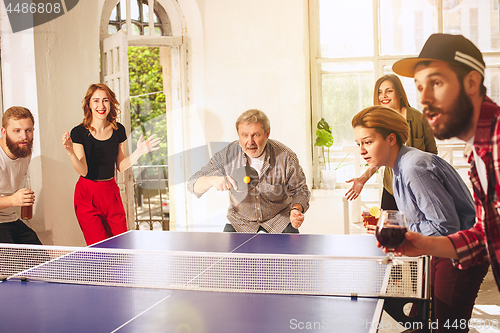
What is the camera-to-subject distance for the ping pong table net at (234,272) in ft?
5.96

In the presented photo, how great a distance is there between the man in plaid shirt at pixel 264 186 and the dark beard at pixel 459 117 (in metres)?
2.14

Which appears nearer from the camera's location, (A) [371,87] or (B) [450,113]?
(B) [450,113]

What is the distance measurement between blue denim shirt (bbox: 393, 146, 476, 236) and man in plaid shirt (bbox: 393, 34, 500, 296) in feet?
1.59

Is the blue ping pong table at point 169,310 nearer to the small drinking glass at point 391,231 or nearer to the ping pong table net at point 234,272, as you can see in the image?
the ping pong table net at point 234,272

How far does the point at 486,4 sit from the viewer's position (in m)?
5.71

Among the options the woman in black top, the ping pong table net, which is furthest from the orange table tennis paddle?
the ping pong table net

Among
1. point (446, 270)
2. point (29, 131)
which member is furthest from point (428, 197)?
point (29, 131)

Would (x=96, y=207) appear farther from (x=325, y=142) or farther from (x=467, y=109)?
(x=467, y=109)

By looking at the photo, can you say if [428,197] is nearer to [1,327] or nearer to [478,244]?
[478,244]

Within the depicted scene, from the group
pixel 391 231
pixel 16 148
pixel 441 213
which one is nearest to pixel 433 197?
pixel 441 213

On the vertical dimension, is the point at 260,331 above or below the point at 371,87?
below

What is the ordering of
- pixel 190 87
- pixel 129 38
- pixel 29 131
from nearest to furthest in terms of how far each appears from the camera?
pixel 29 131 → pixel 129 38 → pixel 190 87

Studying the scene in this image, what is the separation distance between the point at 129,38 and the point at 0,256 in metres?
3.72

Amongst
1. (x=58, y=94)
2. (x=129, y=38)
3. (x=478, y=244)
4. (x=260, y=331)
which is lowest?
(x=260, y=331)
